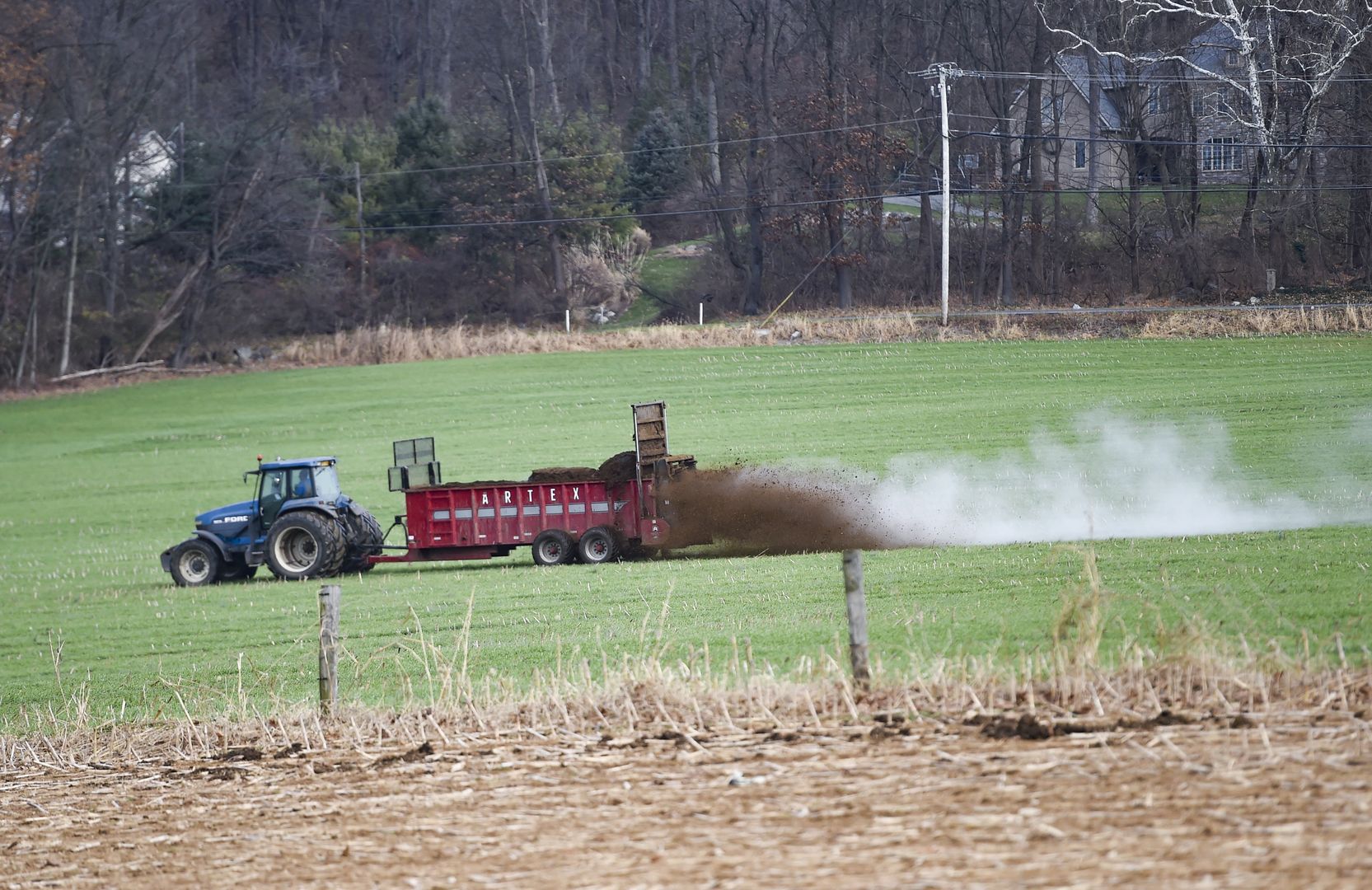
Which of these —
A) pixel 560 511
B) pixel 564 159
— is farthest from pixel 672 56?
pixel 560 511

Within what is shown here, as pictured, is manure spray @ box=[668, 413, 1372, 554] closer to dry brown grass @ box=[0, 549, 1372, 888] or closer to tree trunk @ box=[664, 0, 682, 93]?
dry brown grass @ box=[0, 549, 1372, 888]

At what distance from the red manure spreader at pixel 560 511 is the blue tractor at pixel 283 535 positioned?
0.99 metres

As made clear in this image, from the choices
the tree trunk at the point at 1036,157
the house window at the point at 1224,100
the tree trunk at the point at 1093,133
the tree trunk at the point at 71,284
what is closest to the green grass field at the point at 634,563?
the tree trunk at the point at 71,284

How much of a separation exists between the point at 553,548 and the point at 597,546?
0.76 meters

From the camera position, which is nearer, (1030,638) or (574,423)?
(1030,638)

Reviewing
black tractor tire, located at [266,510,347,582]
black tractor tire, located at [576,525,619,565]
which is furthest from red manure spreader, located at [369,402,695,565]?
black tractor tire, located at [266,510,347,582]

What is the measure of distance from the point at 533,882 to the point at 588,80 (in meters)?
82.9

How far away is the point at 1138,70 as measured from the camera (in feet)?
198

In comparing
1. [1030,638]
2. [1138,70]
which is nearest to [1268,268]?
[1138,70]

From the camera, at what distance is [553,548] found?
72.9 ft

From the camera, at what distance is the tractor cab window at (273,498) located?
23.6m

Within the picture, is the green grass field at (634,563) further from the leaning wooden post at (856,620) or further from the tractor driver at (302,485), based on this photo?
the tractor driver at (302,485)

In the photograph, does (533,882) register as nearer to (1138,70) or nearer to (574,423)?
(574,423)

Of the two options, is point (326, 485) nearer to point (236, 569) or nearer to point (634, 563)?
point (236, 569)
